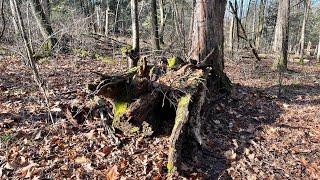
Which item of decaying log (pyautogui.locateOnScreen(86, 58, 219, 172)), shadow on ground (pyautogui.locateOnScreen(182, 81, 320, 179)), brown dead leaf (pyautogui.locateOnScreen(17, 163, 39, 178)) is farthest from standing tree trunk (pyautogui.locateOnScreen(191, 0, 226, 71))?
brown dead leaf (pyautogui.locateOnScreen(17, 163, 39, 178))

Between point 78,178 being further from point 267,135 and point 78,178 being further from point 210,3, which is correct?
point 210,3

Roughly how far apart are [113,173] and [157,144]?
961mm

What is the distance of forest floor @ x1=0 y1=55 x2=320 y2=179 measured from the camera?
4586mm

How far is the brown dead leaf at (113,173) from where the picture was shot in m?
4.37

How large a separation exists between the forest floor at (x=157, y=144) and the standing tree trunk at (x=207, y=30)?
104 cm

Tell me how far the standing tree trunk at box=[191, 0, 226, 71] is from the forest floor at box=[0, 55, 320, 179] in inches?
41.0

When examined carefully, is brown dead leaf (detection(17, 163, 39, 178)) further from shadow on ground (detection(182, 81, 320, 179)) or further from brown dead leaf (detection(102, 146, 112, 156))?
shadow on ground (detection(182, 81, 320, 179))

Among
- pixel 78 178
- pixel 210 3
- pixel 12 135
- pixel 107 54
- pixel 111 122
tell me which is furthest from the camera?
pixel 107 54

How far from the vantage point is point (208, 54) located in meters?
6.72

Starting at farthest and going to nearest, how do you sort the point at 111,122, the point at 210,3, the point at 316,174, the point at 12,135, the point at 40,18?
the point at 40,18
the point at 210,3
the point at 111,122
the point at 12,135
the point at 316,174

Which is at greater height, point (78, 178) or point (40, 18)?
point (40, 18)

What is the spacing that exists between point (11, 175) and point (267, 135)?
13.9 ft

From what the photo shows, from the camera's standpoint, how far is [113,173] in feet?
14.6

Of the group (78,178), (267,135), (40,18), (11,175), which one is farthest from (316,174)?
(40,18)
